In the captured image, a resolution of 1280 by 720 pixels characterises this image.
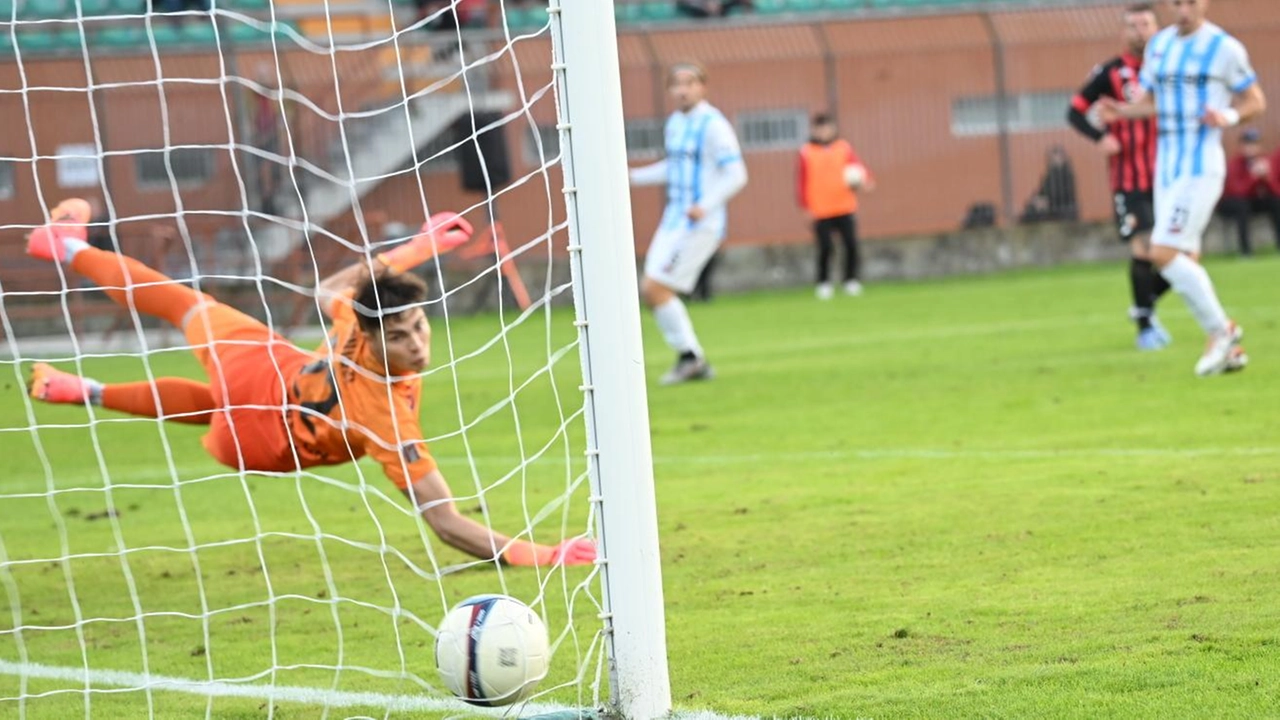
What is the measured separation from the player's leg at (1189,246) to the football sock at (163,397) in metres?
5.62

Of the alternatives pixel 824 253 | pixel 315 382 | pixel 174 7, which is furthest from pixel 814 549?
pixel 174 7

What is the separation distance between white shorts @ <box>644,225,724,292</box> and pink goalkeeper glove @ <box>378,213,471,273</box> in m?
5.46

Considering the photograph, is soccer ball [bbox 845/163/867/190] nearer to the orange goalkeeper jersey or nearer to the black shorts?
the black shorts

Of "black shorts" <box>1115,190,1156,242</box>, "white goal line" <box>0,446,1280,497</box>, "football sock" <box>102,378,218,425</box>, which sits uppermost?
"football sock" <box>102,378,218,425</box>

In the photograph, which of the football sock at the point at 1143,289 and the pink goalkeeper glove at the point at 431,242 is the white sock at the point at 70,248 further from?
the football sock at the point at 1143,289

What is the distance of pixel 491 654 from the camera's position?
378cm

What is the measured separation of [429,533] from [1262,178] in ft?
60.4

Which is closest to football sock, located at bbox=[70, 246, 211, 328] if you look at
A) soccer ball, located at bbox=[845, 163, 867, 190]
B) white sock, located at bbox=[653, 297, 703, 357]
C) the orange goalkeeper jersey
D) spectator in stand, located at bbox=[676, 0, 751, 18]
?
the orange goalkeeper jersey

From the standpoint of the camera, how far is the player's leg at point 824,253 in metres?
19.9

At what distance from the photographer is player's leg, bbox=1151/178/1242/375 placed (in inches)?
373

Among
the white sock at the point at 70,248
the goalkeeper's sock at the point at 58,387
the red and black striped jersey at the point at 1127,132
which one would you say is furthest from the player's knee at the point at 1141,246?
the white sock at the point at 70,248

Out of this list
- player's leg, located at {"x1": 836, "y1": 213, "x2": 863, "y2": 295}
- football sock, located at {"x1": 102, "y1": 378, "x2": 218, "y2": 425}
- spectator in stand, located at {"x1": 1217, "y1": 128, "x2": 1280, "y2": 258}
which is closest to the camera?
football sock, located at {"x1": 102, "y1": 378, "x2": 218, "y2": 425}

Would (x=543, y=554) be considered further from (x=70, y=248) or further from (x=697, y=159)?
(x=697, y=159)

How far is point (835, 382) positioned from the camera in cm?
1080
